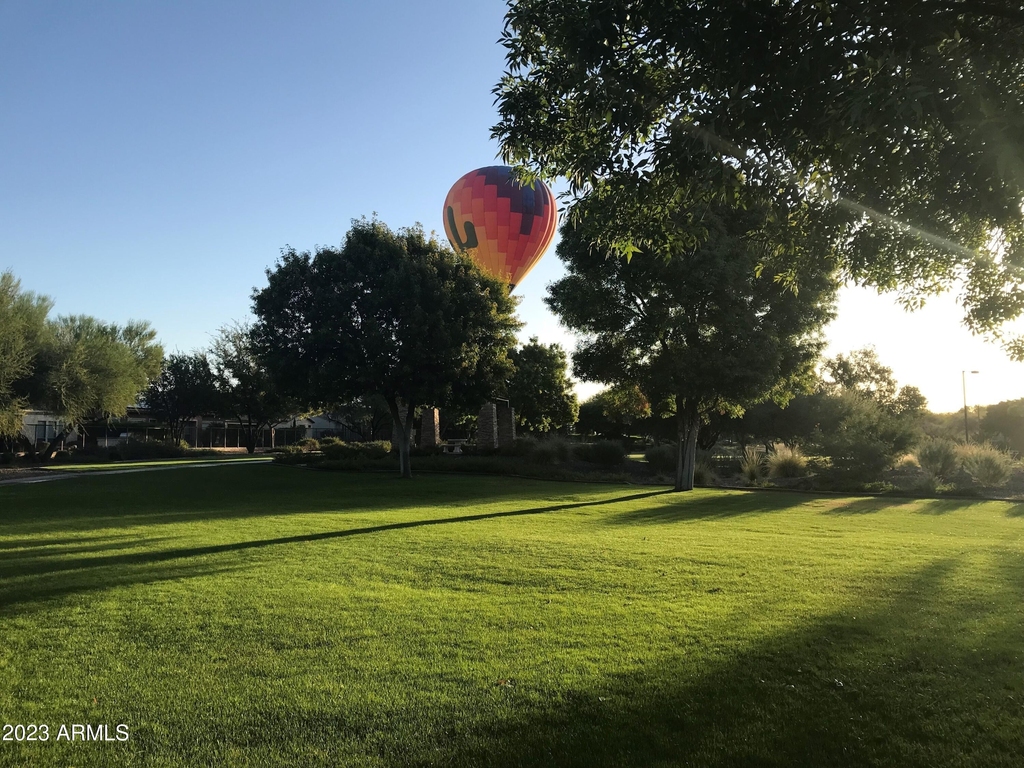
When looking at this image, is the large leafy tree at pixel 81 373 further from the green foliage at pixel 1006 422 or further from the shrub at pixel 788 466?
the green foliage at pixel 1006 422

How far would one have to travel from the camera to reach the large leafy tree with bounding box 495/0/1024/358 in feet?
16.0

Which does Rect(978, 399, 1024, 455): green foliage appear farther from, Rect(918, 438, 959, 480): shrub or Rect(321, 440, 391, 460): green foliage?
Rect(321, 440, 391, 460): green foliage

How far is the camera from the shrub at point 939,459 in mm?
24859

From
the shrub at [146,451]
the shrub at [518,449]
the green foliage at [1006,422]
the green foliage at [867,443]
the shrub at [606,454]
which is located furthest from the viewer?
the green foliage at [1006,422]

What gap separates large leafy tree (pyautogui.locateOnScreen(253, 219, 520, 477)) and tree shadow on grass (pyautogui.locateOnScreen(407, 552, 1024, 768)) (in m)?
19.1

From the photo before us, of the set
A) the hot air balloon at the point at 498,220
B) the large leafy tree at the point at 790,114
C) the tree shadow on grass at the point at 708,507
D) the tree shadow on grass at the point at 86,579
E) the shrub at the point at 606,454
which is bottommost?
the tree shadow on grass at the point at 708,507

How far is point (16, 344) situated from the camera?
29281 millimetres

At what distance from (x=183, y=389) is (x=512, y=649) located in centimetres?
5451

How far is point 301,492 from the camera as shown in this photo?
67.2 ft

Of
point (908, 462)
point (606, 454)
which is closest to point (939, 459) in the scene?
point (908, 462)

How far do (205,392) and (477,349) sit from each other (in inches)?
1447

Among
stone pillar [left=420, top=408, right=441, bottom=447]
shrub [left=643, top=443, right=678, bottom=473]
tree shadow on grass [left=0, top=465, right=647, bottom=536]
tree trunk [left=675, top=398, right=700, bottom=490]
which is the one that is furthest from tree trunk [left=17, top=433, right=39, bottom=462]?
tree trunk [left=675, top=398, right=700, bottom=490]

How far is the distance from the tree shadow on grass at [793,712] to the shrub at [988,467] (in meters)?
21.3

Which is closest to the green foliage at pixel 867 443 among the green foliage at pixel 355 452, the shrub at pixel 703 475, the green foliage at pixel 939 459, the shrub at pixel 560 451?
the green foliage at pixel 939 459
